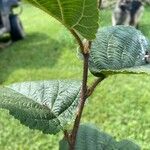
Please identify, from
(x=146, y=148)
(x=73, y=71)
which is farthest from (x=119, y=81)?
(x=146, y=148)

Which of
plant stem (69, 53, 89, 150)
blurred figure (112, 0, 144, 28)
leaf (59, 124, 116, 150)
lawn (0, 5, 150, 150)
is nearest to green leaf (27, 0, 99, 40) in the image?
plant stem (69, 53, 89, 150)

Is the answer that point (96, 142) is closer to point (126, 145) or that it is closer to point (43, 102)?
point (126, 145)

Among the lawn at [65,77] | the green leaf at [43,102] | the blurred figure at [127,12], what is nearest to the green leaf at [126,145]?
the green leaf at [43,102]

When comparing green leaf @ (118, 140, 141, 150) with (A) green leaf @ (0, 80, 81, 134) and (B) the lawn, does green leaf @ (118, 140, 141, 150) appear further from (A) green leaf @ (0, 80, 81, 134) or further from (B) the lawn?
(B) the lawn

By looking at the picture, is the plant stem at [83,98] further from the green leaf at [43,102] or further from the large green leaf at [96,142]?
the large green leaf at [96,142]

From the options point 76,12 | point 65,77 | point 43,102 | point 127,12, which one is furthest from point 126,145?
point 127,12

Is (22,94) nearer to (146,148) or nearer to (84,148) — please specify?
(84,148)
